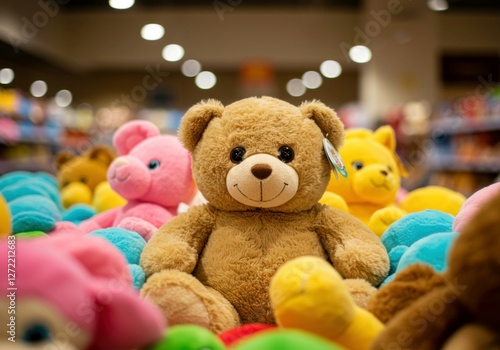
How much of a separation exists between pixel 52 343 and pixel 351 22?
10.9 m

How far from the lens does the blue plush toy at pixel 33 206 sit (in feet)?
4.13

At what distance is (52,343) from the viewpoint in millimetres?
542

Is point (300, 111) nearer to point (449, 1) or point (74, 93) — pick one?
point (449, 1)

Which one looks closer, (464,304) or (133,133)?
(464,304)

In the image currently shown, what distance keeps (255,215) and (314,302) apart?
0.42 meters

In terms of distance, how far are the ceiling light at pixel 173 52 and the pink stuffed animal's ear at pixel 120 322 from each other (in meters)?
10.3

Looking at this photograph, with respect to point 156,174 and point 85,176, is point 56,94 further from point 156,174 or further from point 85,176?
point 156,174

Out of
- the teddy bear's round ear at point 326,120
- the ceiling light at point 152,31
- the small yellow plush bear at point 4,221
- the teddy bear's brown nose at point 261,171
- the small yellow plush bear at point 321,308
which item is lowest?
the small yellow plush bear at point 321,308

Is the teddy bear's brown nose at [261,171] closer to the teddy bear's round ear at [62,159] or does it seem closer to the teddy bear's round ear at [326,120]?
the teddy bear's round ear at [326,120]

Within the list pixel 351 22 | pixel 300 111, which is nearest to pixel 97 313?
pixel 300 111

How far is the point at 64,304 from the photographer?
1.82 ft

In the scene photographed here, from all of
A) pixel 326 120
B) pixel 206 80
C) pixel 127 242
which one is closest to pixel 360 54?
pixel 206 80

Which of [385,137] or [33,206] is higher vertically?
[385,137]

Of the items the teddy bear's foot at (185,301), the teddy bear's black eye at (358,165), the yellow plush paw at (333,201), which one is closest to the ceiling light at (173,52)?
the teddy bear's black eye at (358,165)
